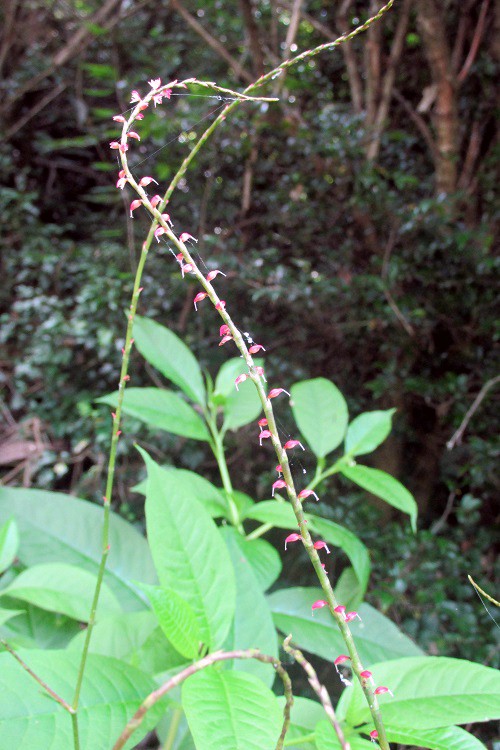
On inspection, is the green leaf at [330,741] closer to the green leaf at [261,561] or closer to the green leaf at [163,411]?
the green leaf at [261,561]

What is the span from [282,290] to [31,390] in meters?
1.19

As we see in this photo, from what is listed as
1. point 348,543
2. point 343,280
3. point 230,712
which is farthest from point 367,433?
point 343,280

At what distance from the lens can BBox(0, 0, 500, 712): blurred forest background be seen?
146cm

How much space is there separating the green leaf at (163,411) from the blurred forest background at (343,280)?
1.61 ft

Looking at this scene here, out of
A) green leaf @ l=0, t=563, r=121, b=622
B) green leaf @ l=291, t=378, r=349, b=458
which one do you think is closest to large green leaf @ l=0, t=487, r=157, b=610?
green leaf @ l=0, t=563, r=121, b=622

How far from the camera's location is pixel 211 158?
1.98m

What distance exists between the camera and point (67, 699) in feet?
1.65

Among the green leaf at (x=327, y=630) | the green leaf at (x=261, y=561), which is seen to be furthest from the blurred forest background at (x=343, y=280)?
the green leaf at (x=261, y=561)

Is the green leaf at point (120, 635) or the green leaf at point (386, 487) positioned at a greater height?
the green leaf at point (386, 487)

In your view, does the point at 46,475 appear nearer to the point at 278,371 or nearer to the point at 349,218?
the point at 278,371

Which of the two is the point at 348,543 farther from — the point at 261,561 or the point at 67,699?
the point at 67,699

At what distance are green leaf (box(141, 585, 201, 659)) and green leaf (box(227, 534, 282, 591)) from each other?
23cm

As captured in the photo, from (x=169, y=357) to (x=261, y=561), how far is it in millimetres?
403

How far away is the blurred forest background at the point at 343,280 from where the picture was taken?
1465 mm
